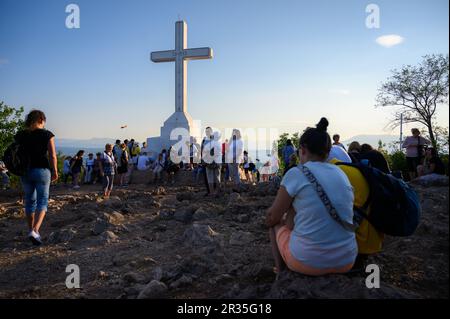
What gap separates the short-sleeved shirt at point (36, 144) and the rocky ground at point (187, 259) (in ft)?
3.85

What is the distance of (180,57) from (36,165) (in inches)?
521

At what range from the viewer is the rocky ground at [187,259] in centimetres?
282

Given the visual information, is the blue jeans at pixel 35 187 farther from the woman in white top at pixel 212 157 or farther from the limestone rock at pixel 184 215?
the woman in white top at pixel 212 157

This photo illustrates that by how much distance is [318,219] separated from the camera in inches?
96.7

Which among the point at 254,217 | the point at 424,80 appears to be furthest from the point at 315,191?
the point at 424,80

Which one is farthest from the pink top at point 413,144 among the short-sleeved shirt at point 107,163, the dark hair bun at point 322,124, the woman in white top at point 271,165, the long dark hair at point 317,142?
the long dark hair at point 317,142

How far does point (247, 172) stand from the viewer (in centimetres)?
1457

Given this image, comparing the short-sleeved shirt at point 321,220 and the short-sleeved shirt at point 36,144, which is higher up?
the short-sleeved shirt at point 36,144

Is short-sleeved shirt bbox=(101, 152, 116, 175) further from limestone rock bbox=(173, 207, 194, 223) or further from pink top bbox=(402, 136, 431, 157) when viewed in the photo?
pink top bbox=(402, 136, 431, 157)

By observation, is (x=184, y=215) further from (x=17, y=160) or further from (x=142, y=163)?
(x=142, y=163)

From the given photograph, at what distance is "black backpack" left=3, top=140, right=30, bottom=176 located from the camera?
4.72 m

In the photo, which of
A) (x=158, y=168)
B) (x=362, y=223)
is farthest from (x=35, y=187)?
(x=158, y=168)

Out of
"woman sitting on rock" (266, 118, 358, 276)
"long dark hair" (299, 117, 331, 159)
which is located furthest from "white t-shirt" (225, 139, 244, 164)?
"woman sitting on rock" (266, 118, 358, 276)
